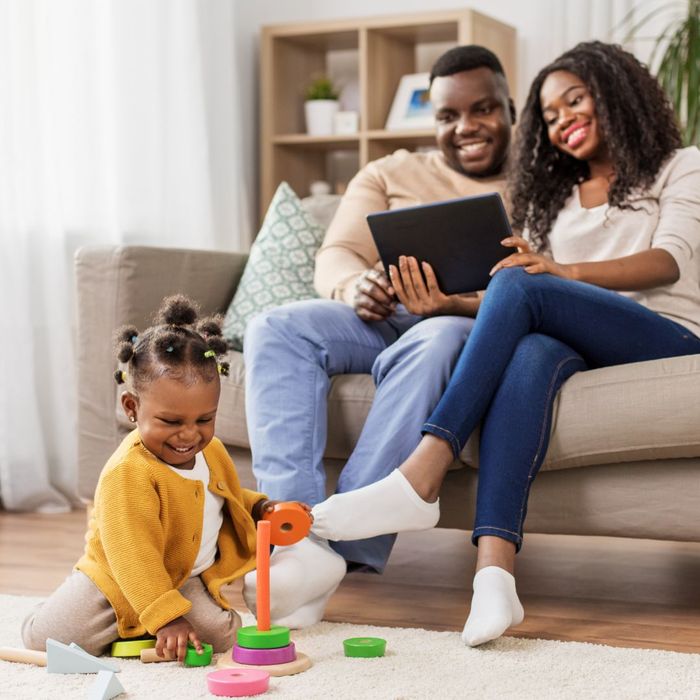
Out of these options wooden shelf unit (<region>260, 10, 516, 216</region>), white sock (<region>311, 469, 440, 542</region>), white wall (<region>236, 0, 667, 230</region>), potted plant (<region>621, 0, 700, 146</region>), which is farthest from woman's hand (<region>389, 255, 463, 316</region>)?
white wall (<region>236, 0, 667, 230</region>)

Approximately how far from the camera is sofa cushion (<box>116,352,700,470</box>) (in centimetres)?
166

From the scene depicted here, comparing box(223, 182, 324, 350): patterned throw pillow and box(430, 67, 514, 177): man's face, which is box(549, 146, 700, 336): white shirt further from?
box(223, 182, 324, 350): patterned throw pillow

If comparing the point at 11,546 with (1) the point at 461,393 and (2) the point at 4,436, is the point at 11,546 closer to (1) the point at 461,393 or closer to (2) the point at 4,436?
(2) the point at 4,436

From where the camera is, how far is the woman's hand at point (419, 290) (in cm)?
188

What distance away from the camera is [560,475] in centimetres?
178

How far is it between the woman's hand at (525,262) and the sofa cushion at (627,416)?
0.18 metres

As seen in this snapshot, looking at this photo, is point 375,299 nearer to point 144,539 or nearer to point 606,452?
point 606,452

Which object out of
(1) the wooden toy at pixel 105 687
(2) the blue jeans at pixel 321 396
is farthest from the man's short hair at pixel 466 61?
(1) the wooden toy at pixel 105 687

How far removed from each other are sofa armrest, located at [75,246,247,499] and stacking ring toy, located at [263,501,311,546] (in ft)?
2.48

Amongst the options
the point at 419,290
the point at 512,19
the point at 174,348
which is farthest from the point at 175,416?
the point at 512,19

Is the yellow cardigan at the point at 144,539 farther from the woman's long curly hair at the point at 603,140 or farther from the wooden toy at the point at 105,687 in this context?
the woman's long curly hair at the point at 603,140

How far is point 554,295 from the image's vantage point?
1.73 meters

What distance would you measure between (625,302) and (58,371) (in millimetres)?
1632

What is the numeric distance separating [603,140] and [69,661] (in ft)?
4.38
